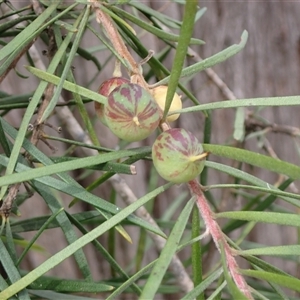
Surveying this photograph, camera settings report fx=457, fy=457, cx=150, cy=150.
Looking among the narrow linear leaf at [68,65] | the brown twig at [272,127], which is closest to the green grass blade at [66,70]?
the narrow linear leaf at [68,65]

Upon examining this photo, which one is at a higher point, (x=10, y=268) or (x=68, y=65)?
(x=68, y=65)

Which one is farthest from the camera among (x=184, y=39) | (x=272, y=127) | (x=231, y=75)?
(x=231, y=75)

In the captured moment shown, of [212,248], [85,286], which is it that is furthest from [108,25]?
[212,248]

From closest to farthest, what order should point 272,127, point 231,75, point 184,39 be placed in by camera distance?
point 184,39 → point 272,127 → point 231,75

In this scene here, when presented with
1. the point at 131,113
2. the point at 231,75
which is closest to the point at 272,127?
the point at 231,75

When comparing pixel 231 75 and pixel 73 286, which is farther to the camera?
pixel 231 75

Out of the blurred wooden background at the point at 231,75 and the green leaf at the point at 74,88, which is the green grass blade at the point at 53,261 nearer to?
the green leaf at the point at 74,88

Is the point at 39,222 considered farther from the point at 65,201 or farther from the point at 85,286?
A: the point at 65,201

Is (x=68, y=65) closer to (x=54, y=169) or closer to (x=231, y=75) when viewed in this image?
(x=54, y=169)
